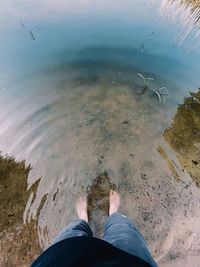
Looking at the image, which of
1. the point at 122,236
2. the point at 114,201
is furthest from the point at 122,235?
the point at 114,201

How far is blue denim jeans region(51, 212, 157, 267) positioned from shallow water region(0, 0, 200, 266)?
1.99ft

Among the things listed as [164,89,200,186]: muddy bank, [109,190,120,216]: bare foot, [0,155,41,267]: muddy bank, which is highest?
[164,89,200,186]: muddy bank

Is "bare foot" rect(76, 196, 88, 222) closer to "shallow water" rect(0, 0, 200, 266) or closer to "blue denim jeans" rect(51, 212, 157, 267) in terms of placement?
"shallow water" rect(0, 0, 200, 266)

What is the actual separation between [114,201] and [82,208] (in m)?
0.24

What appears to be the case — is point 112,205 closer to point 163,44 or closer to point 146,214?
point 146,214

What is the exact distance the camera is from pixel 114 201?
7.30 ft

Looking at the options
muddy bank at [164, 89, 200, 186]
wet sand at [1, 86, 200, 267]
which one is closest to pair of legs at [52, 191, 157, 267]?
wet sand at [1, 86, 200, 267]

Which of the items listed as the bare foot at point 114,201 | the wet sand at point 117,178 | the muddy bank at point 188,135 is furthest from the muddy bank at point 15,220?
the muddy bank at point 188,135

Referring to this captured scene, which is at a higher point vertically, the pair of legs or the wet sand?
the pair of legs

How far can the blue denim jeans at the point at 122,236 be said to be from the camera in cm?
121

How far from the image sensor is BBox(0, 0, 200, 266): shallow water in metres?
2.33

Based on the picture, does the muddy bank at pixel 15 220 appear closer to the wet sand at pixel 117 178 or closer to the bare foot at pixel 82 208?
the wet sand at pixel 117 178

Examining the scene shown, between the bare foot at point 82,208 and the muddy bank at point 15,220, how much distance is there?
32 cm

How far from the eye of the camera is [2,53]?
3.13 metres
